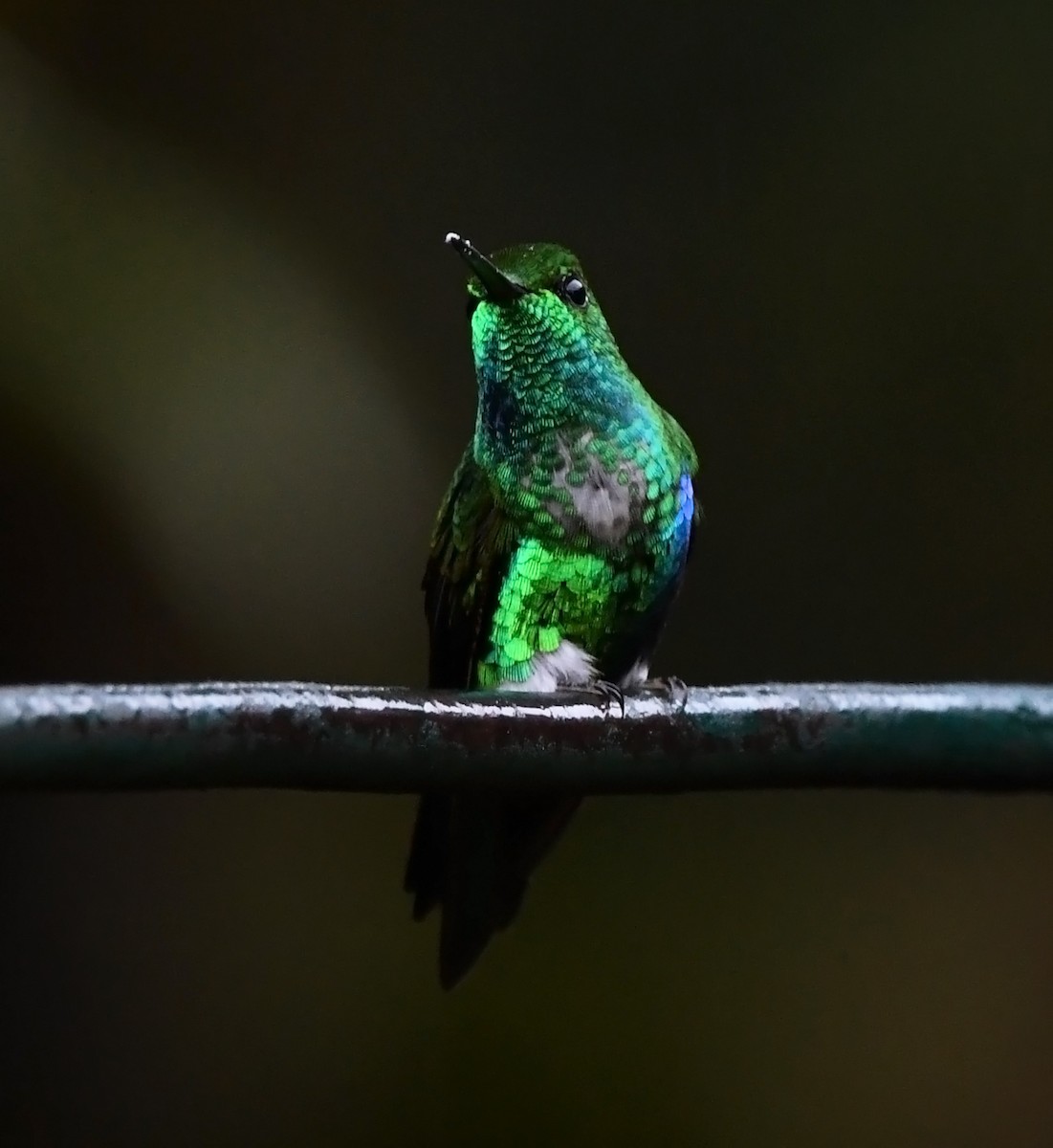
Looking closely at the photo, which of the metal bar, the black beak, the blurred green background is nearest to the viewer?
the metal bar

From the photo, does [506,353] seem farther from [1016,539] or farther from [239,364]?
[1016,539]

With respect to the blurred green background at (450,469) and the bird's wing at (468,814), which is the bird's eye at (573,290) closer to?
the bird's wing at (468,814)

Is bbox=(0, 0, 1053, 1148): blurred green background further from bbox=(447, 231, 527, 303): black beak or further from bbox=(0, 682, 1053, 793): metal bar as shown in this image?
bbox=(0, 682, 1053, 793): metal bar

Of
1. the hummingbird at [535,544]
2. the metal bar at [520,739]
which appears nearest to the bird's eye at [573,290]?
the hummingbird at [535,544]

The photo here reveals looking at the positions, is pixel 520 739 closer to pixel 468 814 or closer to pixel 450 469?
pixel 468 814

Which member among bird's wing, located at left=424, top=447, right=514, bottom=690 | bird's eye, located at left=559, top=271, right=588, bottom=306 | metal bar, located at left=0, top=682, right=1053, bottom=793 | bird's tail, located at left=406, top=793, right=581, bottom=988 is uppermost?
bird's eye, located at left=559, top=271, right=588, bottom=306

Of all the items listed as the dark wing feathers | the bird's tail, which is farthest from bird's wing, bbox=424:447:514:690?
the bird's tail

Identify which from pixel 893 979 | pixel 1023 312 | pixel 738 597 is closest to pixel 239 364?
pixel 738 597
